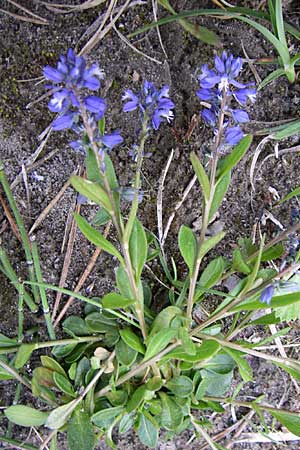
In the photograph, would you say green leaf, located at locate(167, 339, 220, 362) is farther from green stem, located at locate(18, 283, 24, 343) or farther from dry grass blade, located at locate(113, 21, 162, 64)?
dry grass blade, located at locate(113, 21, 162, 64)

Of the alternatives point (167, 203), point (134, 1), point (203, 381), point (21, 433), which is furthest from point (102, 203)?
point (21, 433)

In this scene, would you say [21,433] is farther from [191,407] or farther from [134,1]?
[134,1]

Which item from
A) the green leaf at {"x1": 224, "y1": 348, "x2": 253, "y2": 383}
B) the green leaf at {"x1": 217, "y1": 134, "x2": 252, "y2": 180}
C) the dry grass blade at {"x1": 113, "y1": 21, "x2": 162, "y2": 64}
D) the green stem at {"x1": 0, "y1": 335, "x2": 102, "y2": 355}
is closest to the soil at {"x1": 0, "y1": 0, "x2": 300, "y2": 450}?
the dry grass blade at {"x1": 113, "y1": 21, "x2": 162, "y2": 64}

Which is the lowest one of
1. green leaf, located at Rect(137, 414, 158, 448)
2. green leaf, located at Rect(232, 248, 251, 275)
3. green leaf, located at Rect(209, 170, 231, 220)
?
green leaf, located at Rect(137, 414, 158, 448)

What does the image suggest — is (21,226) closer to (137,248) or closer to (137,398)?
(137,248)

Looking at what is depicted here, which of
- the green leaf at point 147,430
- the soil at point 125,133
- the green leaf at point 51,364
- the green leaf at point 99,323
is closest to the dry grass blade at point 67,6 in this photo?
the soil at point 125,133

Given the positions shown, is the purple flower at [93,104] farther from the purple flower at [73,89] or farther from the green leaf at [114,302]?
the green leaf at [114,302]
